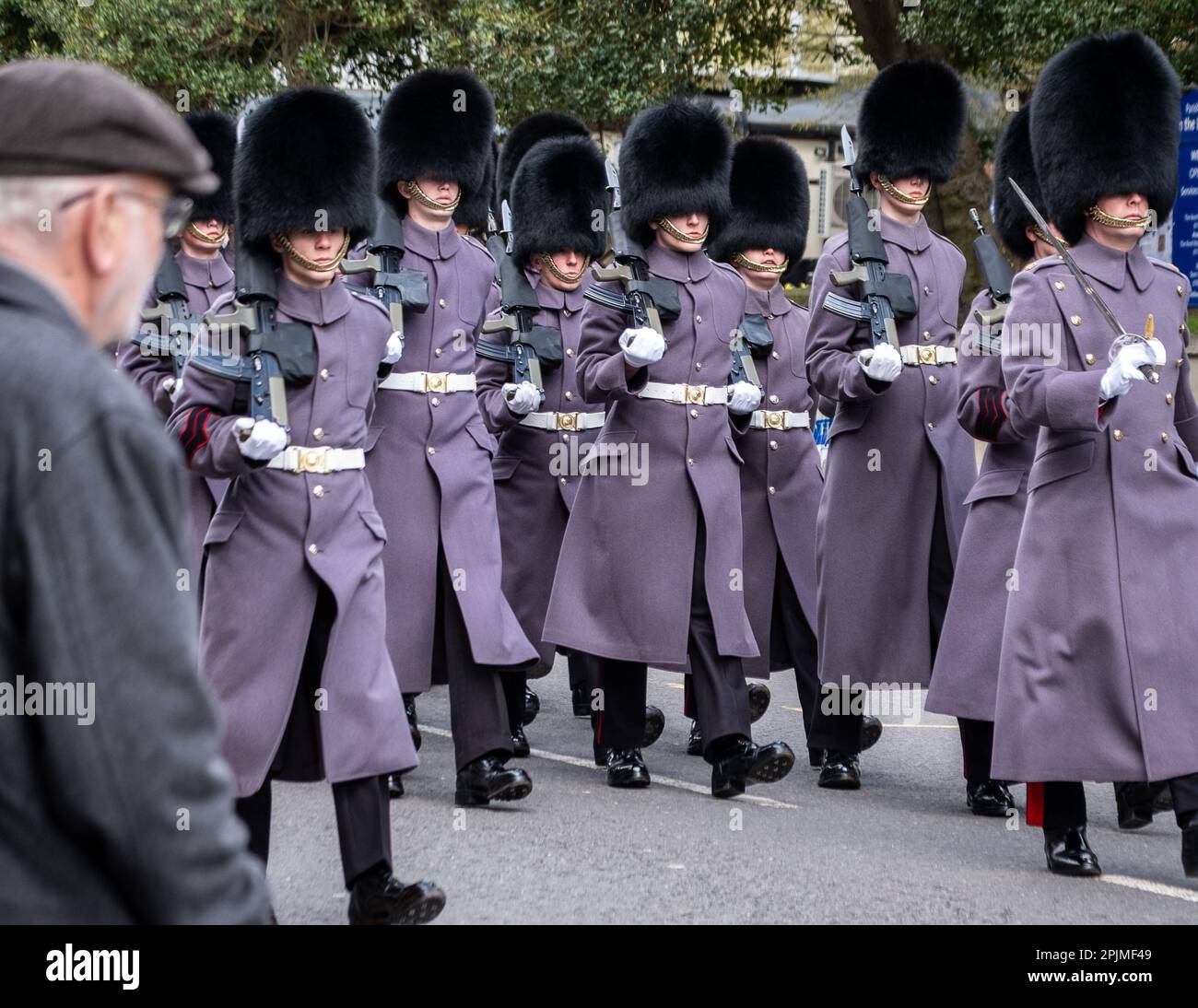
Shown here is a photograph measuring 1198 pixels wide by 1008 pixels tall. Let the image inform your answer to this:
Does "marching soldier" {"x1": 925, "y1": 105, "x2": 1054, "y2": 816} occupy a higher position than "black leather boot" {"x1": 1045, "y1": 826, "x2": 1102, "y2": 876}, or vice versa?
"marching soldier" {"x1": 925, "y1": 105, "x2": 1054, "y2": 816}

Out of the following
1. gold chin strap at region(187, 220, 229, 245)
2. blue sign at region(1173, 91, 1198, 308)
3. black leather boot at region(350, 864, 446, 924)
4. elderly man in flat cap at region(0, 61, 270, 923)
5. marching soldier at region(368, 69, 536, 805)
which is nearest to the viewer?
elderly man in flat cap at region(0, 61, 270, 923)

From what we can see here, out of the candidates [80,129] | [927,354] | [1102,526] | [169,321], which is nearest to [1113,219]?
[1102,526]

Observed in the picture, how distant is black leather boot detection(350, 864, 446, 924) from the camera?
4.94 metres

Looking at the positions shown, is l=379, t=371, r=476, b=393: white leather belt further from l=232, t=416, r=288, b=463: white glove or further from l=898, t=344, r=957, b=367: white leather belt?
l=232, t=416, r=288, b=463: white glove

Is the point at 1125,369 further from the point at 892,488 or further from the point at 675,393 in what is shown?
the point at 675,393

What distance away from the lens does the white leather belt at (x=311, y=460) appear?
17.1 ft

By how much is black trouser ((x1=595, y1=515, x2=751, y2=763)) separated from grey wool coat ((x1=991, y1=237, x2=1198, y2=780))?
129cm

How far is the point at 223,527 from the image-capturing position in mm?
5191

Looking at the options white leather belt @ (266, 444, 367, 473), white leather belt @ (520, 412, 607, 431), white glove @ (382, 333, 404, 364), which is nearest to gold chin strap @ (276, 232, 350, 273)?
white glove @ (382, 333, 404, 364)

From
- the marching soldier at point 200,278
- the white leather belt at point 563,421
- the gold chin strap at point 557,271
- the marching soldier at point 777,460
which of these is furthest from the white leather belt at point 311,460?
the gold chin strap at point 557,271

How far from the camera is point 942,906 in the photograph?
5.32m

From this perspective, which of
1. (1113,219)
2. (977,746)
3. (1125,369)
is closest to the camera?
(1125,369)

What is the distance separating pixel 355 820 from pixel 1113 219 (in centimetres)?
270

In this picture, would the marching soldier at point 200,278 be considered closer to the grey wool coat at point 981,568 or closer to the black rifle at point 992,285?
the grey wool coat at point 981,568
